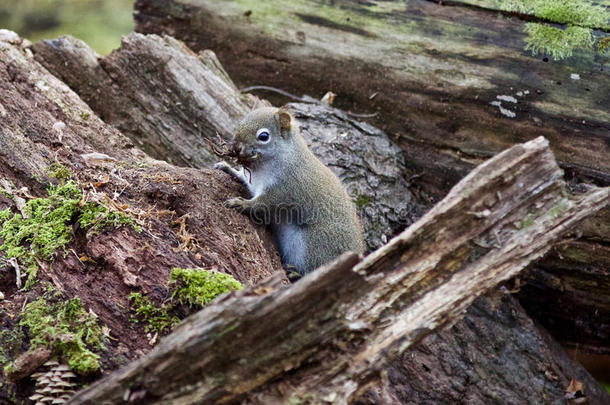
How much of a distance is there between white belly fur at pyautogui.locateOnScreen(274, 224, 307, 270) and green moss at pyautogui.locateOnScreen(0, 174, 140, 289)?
1507 mm

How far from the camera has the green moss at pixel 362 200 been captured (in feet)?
16.6

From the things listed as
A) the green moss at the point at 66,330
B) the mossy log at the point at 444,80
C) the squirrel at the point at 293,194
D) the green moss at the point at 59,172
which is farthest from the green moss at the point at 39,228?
the mossy log at the point at 444,80

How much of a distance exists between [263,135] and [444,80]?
212 centimetres

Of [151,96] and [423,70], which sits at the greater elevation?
[151,96]

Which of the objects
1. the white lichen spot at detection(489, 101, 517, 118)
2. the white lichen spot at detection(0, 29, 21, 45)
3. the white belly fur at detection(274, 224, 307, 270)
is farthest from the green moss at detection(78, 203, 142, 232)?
the white lichen spot at detection(489, 101, 517, 118)

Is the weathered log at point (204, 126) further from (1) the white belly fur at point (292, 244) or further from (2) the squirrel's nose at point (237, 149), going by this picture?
(2) the squirrel's nose at point (237, 149)

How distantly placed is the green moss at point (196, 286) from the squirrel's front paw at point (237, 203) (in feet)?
3.59

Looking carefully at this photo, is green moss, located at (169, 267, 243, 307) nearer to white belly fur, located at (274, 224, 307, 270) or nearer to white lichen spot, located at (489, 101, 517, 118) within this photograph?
white belly fur, located at (274, 224, 307, 270)

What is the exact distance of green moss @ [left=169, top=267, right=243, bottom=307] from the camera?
2822 mm

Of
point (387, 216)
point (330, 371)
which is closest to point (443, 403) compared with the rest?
point (387, 216)

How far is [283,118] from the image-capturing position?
4277 mm

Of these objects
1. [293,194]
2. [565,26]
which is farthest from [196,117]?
[565,26]

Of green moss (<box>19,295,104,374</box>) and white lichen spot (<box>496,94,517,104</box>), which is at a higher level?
white lichen spot (<box>496,94,517,104</box>)

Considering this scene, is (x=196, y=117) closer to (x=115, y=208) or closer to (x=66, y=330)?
(x=115, y=208)
